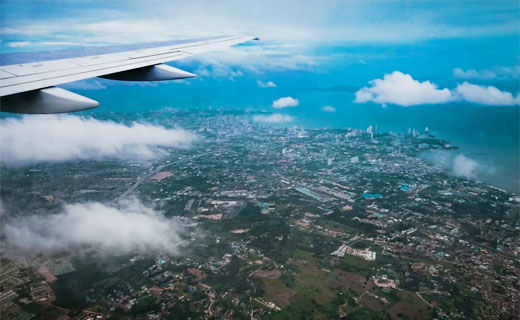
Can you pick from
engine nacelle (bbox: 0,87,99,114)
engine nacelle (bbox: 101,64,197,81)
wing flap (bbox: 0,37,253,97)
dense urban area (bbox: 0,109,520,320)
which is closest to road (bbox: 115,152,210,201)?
dense urban area (bbox: 0,109,520,320)

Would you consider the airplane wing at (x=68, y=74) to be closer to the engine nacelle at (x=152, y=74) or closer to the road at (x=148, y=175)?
the engine nacelle at (x=152, y=74)

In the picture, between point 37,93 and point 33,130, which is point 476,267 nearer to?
point 37,93

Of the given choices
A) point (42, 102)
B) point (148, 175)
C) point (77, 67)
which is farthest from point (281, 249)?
point (148, 175)

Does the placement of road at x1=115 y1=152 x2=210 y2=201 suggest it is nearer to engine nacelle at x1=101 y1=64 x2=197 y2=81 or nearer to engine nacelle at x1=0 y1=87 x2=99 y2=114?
engine nacelle at x1=101 y1=64 x2=197 y2=81

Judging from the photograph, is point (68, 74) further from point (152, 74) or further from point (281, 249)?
point (281, 249)

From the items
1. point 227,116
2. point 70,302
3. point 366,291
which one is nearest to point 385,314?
point 366,291
